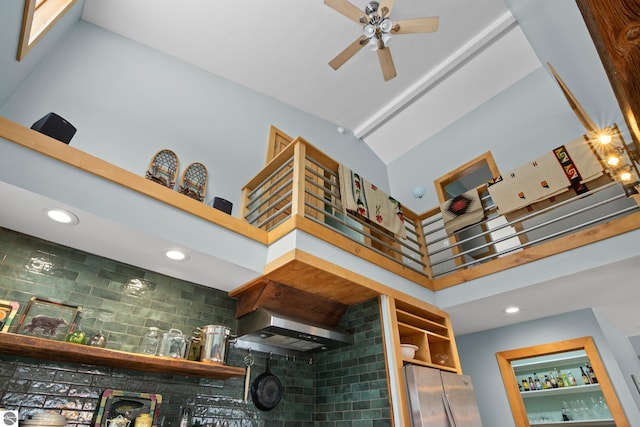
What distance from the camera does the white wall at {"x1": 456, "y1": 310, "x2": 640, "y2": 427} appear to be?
140 inches

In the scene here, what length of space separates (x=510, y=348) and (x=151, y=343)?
13.0 ft

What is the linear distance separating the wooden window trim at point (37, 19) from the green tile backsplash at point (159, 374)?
130 cm

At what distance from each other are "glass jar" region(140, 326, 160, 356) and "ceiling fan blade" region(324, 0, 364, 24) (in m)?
3.34

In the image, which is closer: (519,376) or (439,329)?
(439,329)

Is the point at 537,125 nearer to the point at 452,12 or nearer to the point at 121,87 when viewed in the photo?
the point at 452,12

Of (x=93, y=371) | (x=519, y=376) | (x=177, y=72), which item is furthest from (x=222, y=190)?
(x=519, y=376)

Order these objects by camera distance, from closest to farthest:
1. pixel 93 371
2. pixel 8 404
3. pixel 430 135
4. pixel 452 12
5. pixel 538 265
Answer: pixel 8 404 → pixel 93 371 → pixel 538 265 → pixel 452 12 → pixel 430 135

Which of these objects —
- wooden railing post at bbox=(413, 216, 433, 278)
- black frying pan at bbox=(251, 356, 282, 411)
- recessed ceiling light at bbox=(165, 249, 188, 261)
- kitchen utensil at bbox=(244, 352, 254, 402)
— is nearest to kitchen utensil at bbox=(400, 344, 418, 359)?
wooden railing post at bbox=(413, 216, 433, 278)

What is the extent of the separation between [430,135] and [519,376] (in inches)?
155

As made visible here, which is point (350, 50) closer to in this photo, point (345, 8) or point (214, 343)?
point (345, 8)

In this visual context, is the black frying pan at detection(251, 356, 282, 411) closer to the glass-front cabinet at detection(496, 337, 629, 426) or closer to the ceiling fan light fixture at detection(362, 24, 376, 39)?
the glass-front cabinet at detection(496, 337, 629, 426)

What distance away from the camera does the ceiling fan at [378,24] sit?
3.46m

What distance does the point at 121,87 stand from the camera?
3328mm

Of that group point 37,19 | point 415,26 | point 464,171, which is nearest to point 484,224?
point 464,171
